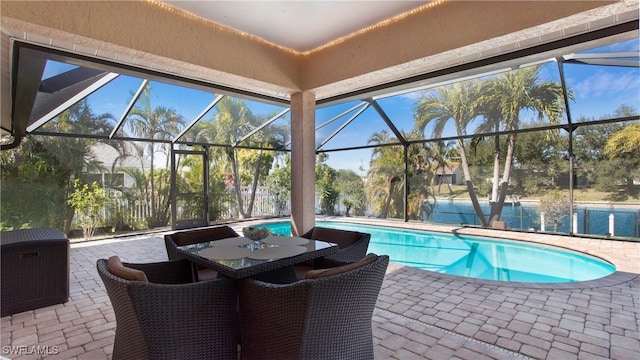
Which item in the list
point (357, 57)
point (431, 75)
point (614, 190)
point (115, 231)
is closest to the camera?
point (357, 57)

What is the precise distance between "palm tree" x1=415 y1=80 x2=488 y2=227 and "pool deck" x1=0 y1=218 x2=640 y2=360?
16.3 ft

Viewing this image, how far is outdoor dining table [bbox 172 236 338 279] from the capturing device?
7.27ft

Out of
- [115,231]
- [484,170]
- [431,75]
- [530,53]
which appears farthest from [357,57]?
[115,231]

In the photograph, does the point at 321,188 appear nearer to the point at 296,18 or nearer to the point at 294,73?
the point at 294,73

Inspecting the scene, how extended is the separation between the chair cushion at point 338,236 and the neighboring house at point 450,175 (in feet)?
22.5

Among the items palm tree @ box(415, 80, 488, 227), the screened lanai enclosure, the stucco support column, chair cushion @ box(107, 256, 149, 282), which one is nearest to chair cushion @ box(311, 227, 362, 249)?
the stucco support column

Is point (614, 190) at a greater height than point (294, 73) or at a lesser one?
lesser

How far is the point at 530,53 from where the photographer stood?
366cm

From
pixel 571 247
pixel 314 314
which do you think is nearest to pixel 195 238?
pixel 314 314

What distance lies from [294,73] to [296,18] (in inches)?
42.9

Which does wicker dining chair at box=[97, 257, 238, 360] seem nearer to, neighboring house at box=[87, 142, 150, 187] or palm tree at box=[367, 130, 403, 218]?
neighboring house at box=[87, 142, 150, 187]

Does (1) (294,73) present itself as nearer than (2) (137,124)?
Yes

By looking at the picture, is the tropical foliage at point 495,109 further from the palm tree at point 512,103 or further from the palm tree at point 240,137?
the palm tree at point 240,137

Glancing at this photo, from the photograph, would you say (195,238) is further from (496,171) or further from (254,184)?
(496,171)
